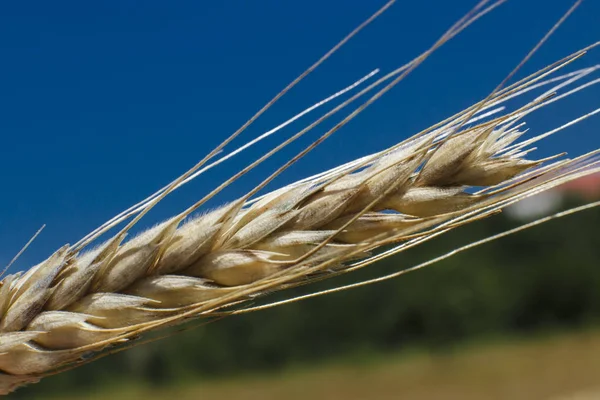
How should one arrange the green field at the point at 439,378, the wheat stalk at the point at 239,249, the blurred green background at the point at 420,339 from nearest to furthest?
1. the wheat stalk at the point at 239,249
2. the green field at the point at 439,378
3. the blurred green background at the point at 420,339

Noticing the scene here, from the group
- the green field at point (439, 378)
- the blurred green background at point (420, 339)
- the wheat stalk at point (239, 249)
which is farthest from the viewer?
the blurred green background at point (420, 339)

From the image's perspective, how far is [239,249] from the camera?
79cm

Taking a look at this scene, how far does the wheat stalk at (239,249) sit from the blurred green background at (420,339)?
11289mm

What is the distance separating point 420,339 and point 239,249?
1451 cm

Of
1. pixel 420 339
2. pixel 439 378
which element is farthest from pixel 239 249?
pixel 420 339

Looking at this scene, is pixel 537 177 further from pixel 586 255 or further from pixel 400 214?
pixel 586 255

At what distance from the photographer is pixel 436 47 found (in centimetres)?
67

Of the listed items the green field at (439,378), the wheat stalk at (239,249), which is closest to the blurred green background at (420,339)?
the green field at (439,378)

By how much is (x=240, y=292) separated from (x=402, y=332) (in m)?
14.2

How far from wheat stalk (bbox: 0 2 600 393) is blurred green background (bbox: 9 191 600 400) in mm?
11289

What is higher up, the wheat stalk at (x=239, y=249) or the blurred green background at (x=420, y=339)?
the blurred green background at (x=420, y=339)

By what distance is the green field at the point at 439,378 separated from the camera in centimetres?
1272

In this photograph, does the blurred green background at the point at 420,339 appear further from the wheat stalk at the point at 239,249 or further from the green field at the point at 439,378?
the wheat stalk at the point at 239,249

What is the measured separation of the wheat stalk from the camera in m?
0.76
